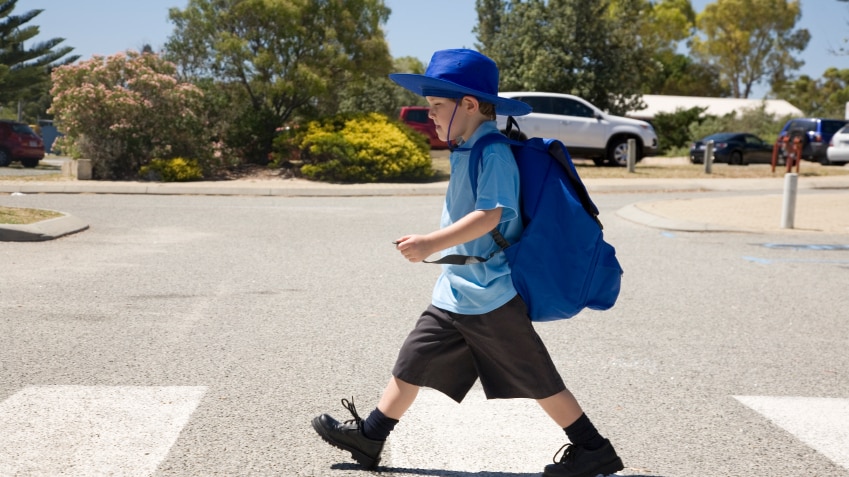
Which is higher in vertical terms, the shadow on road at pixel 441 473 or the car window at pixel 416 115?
the car window at pixel 416 115

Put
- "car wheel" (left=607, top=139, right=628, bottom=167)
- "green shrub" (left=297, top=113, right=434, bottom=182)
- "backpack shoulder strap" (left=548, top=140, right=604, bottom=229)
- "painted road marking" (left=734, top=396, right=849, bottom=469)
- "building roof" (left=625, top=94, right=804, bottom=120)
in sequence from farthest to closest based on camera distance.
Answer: "building roof" (left=625, top=94, right=804, bottom=120) → "car wheel" (left=607, top=139, right=628, bottom=167) → "green shrub" (left=297, top=113, right=434, bottom=182) → "painted road marking" (left=734, top=396, right=849, bottom=469) → "backpack shoulder strap" (left=548, top=140, right=604, bottom=229)

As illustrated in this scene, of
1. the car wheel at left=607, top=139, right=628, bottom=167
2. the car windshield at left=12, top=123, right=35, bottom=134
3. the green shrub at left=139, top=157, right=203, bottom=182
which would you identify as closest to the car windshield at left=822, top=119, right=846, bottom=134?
the car wheel at left=607, top=139, right=628, bottom=167

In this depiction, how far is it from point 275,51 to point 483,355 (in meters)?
21.0

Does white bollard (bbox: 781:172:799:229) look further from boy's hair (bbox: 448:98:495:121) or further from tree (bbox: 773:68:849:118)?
tree (bbox: 773:68:849:118)

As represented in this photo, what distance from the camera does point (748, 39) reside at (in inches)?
3533

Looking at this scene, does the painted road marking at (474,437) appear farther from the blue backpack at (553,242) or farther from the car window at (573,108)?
the car window at (573,108)

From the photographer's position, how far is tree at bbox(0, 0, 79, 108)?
36.5 m

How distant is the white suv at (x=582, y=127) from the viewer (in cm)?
2472

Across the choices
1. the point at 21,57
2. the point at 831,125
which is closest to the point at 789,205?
the point at 831,125

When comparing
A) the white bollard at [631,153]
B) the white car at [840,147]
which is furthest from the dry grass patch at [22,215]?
the white car at [840,147]

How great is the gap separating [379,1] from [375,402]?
20.8 metres

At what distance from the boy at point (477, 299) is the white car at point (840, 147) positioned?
92.9ft

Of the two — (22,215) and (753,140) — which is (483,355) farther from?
(753,140)

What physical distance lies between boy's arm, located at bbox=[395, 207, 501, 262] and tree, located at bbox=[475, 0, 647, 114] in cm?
3248
